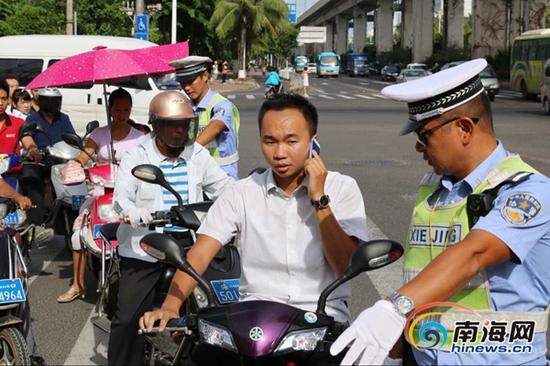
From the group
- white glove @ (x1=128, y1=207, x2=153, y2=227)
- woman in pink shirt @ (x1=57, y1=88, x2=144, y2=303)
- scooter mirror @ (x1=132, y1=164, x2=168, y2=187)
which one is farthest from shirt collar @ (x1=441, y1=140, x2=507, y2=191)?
woman in pink shirt @ (x1=57, y1=88, x2=144, y2=303)

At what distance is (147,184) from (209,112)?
4.99 ft

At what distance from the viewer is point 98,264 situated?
6.59 metres

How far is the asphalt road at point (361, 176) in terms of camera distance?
244 inches

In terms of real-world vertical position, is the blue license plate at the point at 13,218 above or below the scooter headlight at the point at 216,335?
below

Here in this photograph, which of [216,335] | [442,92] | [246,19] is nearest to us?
[442,92]

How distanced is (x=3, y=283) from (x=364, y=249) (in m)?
2.48

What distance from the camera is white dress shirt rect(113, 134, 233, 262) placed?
4789mm

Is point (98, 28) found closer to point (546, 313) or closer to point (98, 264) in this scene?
point (98, 264)

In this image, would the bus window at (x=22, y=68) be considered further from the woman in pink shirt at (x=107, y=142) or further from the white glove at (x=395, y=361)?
the white glove at (x=395, y=361)

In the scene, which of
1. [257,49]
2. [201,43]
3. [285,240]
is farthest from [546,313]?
[257,49]

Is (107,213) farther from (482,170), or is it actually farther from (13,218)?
(482,170)

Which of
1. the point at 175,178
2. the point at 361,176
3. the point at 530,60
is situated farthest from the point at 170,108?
the point at 530,60

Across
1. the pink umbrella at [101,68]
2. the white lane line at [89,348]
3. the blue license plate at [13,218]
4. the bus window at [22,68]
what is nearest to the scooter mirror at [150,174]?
the white lane line at [89,348]

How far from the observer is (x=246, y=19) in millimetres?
66625
